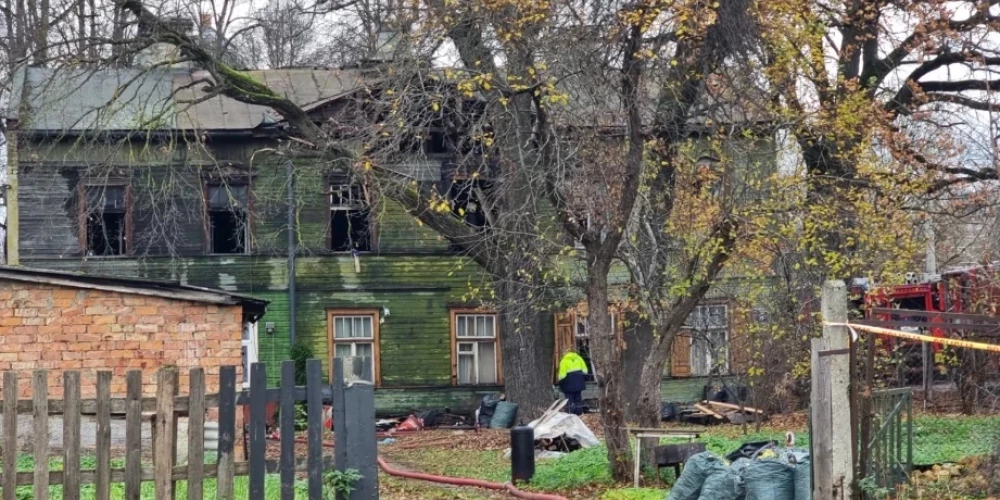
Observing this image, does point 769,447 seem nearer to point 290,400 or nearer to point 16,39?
→ point 290,400

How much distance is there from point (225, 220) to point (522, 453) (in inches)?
642

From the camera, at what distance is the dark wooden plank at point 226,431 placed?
939 cm

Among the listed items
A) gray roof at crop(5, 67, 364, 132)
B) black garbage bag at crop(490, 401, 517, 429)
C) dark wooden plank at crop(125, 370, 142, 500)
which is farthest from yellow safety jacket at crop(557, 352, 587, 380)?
dark wooden plank at crop(125, 370, 142, 500)

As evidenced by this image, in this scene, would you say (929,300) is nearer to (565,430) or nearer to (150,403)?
(565,430)

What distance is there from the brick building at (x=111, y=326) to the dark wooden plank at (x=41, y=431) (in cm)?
786

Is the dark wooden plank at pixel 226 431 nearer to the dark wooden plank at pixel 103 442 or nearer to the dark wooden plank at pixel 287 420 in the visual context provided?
the dark wooden plank at pixel 287 420

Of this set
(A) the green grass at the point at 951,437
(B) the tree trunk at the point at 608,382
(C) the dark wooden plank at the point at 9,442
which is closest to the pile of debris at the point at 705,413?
(A) the green grass at the point at 951,437

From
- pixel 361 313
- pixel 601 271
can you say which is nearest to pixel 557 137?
pixel 601 271

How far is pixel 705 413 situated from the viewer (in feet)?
90.9

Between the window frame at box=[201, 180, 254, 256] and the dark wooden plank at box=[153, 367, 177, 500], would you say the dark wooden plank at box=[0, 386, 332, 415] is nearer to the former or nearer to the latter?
the dark wooden plank at box=[153, 367, 177, 500]

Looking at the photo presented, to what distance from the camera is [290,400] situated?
956cm

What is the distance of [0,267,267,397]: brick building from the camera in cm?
1739

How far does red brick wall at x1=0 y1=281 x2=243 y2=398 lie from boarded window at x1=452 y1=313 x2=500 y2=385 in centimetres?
1218

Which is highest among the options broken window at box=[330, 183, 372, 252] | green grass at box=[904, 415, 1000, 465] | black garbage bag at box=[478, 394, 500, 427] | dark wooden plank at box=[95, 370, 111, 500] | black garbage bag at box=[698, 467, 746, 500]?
broken window at box=[330, 183, 372, 252]
